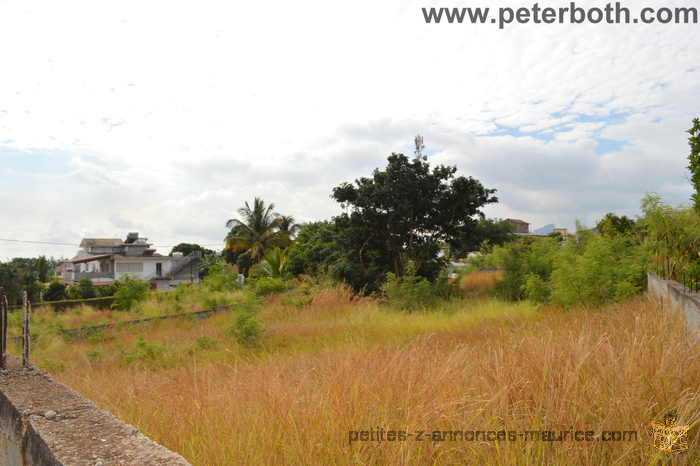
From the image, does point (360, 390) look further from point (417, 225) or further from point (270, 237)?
point (270, 237)

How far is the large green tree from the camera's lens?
13.3m

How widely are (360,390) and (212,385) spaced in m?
1.69

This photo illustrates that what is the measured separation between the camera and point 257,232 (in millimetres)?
37188

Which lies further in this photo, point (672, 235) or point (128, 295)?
point (128, 295)

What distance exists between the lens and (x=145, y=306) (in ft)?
51.4

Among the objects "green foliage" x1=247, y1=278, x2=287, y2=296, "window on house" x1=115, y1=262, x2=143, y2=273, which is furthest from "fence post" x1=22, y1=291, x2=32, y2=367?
"window on house" x1=115, y1=262, x2=143, y2=273

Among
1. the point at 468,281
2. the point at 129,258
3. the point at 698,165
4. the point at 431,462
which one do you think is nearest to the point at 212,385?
the point at 431,462

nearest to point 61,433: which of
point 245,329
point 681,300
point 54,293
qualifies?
point 245,329

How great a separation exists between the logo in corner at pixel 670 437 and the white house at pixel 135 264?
1816 inches

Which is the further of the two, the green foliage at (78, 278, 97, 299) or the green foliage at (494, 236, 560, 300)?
the green foliage at (78, 278, 97, 299)

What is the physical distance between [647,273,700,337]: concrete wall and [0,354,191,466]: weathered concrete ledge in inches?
176

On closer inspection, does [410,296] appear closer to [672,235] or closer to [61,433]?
[672,235]

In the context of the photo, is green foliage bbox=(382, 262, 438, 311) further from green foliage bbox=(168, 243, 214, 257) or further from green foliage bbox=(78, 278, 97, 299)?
green foliage bbox=(168, 243, 214, 257)

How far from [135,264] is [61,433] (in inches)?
1917
